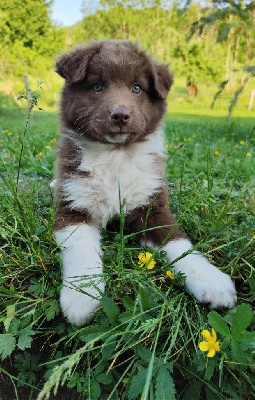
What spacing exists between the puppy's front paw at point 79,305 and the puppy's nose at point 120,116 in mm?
1128

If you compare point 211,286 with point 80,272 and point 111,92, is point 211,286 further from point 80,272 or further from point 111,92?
point 111,92

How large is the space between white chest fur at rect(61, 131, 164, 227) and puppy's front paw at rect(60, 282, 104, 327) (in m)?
0.75

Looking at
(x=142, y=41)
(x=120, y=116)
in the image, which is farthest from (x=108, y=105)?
(x=142, y=41)

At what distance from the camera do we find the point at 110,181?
2533mm

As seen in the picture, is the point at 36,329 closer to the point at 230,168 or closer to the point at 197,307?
the point at 197,307

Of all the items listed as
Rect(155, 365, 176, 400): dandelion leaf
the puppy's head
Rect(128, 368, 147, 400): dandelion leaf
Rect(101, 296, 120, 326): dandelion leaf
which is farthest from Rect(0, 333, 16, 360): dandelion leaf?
the puppy's head

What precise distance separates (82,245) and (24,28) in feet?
52.0

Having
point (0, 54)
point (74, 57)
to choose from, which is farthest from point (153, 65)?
point (0, 54)

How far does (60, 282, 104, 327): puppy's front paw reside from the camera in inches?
70.2

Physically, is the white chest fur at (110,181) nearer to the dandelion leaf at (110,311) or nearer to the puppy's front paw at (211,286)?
the puppy's front paw at (211,286)

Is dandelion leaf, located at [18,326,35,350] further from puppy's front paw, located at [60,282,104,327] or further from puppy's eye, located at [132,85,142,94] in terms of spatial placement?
puppy's eye, located at [132,85,142,94]

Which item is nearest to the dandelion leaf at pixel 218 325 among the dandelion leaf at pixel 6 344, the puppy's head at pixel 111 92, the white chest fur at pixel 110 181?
the dandelion leaf at pixel 6 344

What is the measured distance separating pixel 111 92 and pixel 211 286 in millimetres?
1511

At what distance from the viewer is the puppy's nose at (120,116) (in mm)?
2273
